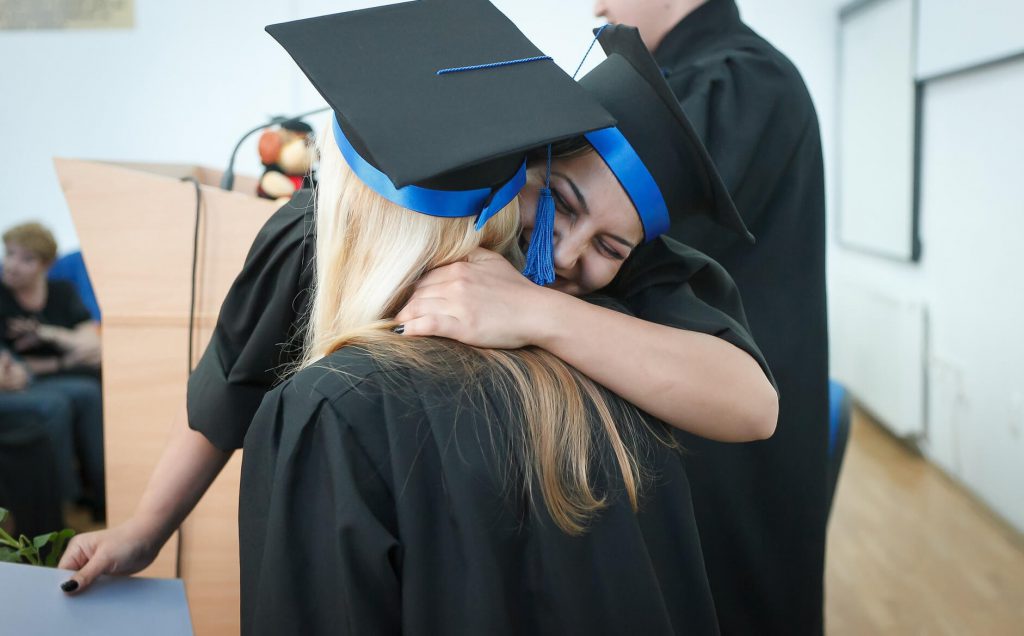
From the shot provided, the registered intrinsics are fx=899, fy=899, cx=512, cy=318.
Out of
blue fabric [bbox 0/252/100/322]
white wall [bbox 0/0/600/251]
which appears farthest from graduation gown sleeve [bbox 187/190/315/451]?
white wall [bbox 0/0/600/251]

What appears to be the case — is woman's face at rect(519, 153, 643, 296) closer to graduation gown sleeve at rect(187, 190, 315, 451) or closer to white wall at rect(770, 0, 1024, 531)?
graduation gown sleeve at rect(187, 190, 315, 451)

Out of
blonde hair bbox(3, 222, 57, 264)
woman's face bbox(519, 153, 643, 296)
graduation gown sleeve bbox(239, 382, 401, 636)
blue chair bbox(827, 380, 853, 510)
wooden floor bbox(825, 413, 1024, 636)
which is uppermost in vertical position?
blonde hair bbox(3, 222, 57, 264)

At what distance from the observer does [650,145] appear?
1097mm

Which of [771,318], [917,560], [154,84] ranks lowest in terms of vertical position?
[917,560]

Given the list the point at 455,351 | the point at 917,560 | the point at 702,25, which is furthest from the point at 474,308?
the point at 917,560

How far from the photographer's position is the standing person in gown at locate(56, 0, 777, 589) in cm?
97

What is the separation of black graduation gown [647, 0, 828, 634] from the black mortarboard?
640mm

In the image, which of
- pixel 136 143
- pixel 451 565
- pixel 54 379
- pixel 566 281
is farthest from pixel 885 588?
pixel 136 143

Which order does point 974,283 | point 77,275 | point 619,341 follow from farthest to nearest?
point 77,275, point 974,283, point 619,341

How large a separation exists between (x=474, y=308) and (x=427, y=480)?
184mm

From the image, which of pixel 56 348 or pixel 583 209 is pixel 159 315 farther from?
pixel 56 348

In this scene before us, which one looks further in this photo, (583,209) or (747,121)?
(747,121)

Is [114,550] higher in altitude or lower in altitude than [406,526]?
lower

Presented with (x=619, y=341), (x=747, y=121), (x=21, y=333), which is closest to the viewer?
(x=619, y=341)
